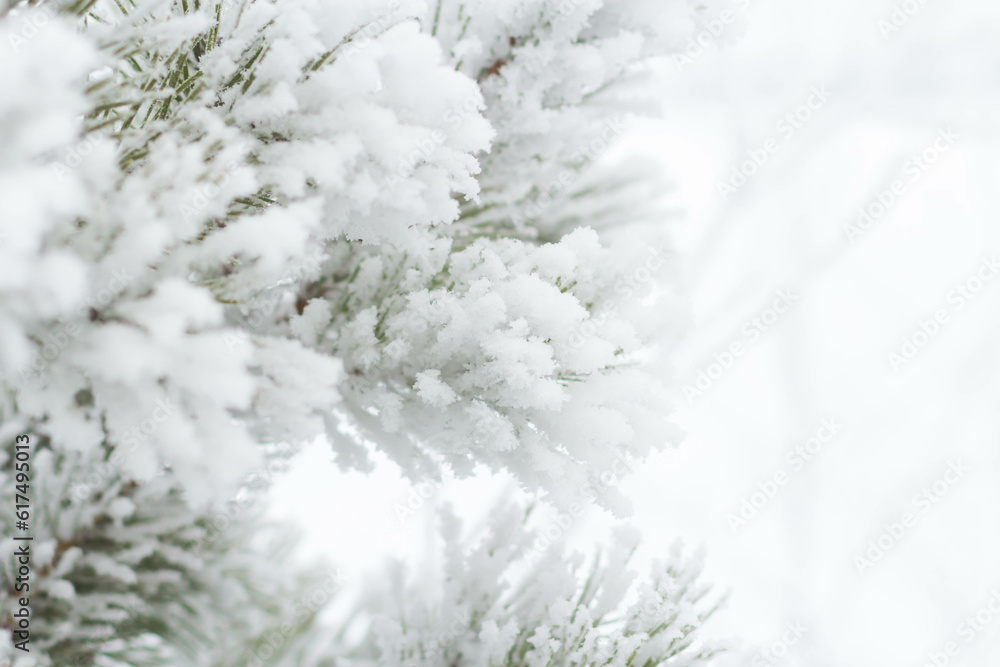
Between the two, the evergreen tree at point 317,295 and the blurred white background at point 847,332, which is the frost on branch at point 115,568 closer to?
the evergreen tree at point 317,295

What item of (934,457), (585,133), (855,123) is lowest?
(585,133)

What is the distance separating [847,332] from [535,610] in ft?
10.6

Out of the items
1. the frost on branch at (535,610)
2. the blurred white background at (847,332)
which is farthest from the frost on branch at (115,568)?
the blurred white background at (847,332)

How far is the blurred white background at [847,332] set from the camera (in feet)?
7.77

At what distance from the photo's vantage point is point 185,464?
0.93 feet

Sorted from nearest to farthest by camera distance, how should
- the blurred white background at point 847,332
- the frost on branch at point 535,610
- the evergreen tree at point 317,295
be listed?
1. the evergreen tree at point 317,295
2. the frost on branch at point 535,610
3. the blurred white background at point 847,332

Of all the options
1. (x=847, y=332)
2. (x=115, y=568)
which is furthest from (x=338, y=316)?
(x=847, y=332)

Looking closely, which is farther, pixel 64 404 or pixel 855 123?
pixel 855 123

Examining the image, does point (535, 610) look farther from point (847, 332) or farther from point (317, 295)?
point (847, 332)

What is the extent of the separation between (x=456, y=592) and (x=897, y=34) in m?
2.59

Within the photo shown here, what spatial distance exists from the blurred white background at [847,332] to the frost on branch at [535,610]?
5.01ft

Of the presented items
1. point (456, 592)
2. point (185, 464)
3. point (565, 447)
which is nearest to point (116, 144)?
point (185, 464)

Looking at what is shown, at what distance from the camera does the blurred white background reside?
2367 mm

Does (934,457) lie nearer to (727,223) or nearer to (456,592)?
(727,223)
